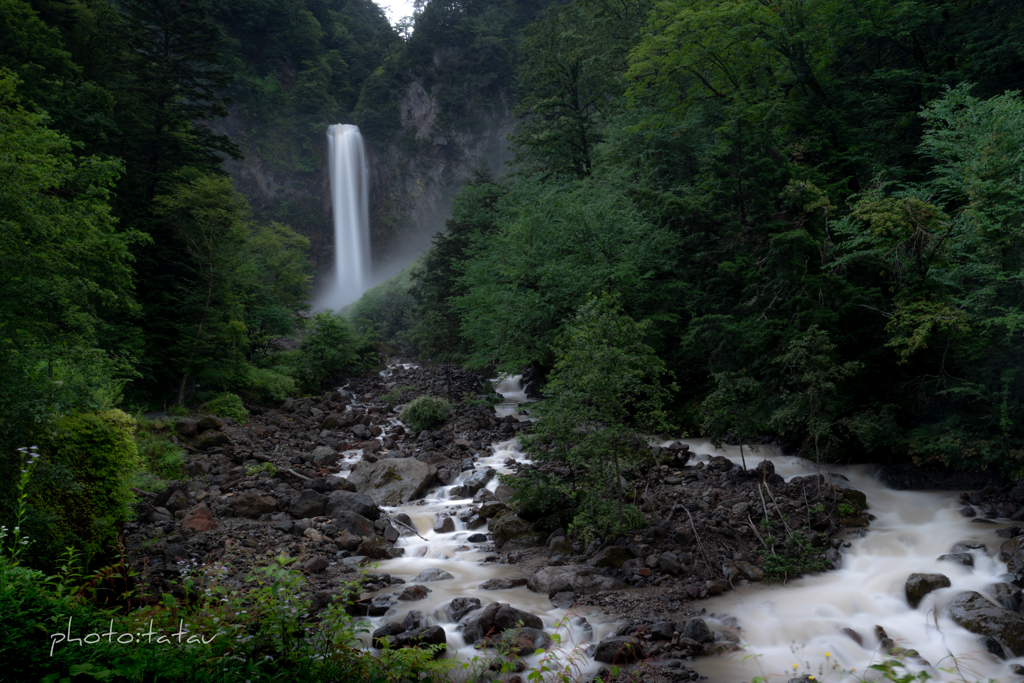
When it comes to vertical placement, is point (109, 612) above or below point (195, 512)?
above

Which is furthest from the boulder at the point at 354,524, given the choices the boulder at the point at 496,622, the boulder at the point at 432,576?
the boulder at the point at 496,622

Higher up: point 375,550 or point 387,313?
point 375,550

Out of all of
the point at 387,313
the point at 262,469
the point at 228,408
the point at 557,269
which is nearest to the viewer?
the point at 262,469

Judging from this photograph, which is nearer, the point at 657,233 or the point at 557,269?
the point at 657,233

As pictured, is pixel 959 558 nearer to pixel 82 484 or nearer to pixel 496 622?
pixel 496 622

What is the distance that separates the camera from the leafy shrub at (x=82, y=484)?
231 inches

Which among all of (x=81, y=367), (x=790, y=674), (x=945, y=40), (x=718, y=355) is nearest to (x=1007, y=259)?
(x=718, y=355)

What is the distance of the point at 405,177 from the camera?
69.6 meters

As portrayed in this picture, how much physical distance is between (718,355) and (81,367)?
13.0 metres

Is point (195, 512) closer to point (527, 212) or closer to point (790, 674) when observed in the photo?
point (790, 674)

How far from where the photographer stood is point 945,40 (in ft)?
49.7

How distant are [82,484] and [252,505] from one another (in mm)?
4287

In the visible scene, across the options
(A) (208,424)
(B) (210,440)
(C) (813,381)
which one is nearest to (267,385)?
(A) (208,424)

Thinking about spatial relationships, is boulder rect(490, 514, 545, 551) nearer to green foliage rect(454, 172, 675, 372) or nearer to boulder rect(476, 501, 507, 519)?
boulder rect(476, 501, 507, 519)
